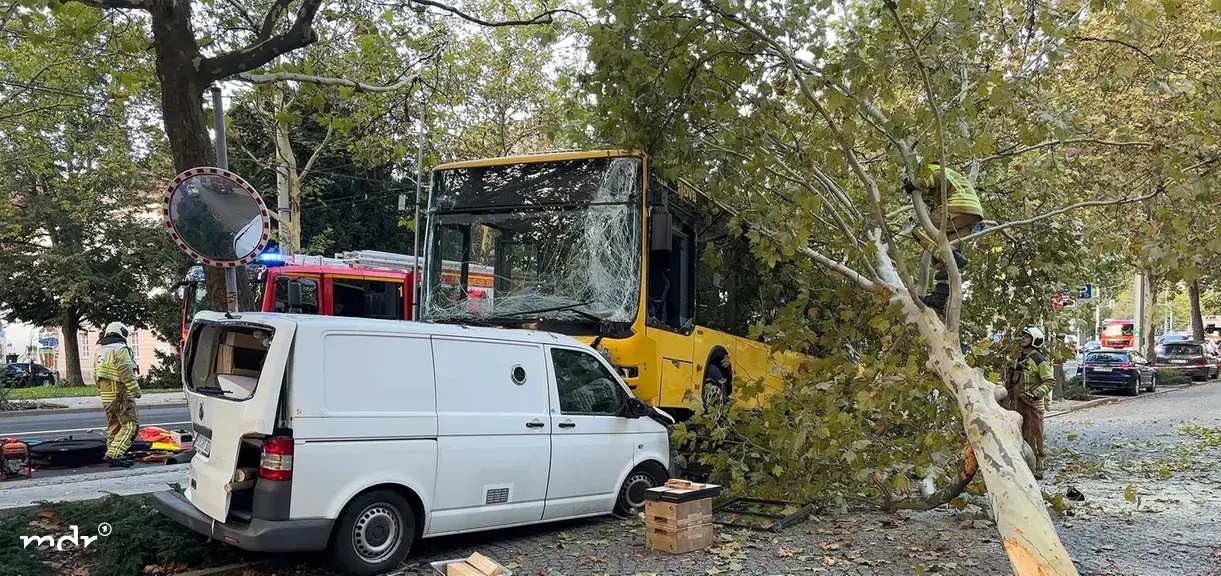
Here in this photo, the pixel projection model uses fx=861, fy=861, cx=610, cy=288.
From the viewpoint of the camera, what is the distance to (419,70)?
1031 centimetres

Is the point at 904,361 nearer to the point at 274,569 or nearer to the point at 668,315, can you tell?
the point at 668,315

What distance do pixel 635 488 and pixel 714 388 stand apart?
6.61 ft

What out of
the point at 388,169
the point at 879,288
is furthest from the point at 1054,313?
the point at 388,169

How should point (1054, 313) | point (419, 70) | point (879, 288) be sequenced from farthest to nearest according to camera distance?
point (419, 70), point (1054, 313), point (879, 288)

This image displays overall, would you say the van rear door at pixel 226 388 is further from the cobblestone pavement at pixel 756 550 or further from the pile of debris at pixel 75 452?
the pile of debris at pixel 75 452

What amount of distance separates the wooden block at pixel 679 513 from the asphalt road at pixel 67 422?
1148 cm

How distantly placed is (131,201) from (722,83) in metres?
25.1

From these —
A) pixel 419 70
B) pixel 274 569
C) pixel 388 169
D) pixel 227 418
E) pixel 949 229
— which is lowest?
pixel 274 569

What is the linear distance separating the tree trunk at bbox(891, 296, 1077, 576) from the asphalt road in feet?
43.6

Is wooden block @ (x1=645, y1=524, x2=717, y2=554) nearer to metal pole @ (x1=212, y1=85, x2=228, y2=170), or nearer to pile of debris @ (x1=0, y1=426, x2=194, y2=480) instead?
metal pole @ (x1=212, y1=85, x2=228, y2=170)

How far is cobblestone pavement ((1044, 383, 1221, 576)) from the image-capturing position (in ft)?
19.8

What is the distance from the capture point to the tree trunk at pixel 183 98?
22.4 feet

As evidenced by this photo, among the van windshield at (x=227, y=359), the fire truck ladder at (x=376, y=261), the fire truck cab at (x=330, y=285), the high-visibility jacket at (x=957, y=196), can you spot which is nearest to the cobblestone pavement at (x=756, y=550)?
the van windshield at (x=227, y=359)

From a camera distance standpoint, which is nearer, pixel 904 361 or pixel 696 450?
pixel 904 361
